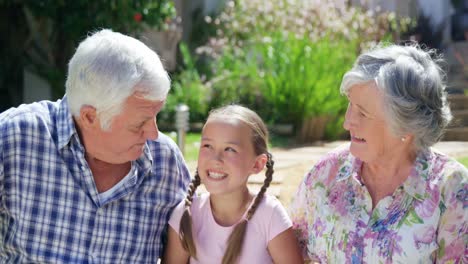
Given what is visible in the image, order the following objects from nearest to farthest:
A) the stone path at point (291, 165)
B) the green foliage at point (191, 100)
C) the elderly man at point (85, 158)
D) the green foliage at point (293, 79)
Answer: the elderly man at point (85, 158)
the stone path at point (291, 165)
the green foliage at point (293, 79)
the green foliage at point (191, 100)

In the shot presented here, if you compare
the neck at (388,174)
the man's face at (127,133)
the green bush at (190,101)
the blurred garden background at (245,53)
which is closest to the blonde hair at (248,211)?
the man's face at (127,133)

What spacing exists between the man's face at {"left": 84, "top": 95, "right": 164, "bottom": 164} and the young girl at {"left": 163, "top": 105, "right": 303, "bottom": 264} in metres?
0.20

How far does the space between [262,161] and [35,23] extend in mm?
6509

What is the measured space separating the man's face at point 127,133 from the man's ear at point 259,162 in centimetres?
35

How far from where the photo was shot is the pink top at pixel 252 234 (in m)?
2.46

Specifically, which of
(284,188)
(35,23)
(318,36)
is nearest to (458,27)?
(318,36)

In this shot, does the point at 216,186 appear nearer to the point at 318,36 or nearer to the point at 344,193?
the point at 344,193

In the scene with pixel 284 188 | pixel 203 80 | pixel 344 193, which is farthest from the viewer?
pixel 203 80

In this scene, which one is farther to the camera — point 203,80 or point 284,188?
point 203,80

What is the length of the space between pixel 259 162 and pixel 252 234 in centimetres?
24

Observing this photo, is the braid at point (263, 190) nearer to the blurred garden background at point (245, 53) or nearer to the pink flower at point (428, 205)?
the pink flower at point (428, 205)

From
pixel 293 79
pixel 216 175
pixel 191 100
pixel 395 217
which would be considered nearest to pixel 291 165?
pixel 293 79

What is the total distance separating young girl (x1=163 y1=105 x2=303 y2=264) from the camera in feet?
7.94

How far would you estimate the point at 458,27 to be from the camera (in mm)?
13039
